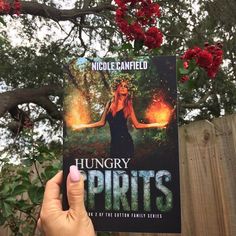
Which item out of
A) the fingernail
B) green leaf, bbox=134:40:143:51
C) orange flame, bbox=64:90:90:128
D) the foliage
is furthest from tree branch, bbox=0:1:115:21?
the fingernail

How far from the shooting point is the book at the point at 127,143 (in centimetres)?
141

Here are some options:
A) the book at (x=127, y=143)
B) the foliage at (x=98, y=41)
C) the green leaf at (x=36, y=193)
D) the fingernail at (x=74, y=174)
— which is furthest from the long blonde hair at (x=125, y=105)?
the foliage at (x=98, y=41)

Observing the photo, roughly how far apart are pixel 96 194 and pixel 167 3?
8613 millimetres

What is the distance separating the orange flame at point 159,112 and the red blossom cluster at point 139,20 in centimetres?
96

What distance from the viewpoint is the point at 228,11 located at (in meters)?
9.35

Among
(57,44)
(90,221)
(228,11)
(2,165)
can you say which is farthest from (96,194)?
(57,44)

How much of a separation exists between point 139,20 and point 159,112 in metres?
1.20

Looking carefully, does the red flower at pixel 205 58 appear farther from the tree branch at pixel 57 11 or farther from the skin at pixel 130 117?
the tree branch at pixel 57 11

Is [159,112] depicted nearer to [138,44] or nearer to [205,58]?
[205,58]

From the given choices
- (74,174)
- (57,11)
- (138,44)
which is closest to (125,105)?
(74,174)

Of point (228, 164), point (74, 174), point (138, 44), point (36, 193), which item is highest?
point (138, 44)

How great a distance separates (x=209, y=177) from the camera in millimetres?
2488

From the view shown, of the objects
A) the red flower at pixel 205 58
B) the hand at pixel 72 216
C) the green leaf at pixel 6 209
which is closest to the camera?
the hand at pixel 72 216

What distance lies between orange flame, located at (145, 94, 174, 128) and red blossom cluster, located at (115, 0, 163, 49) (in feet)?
3.13
